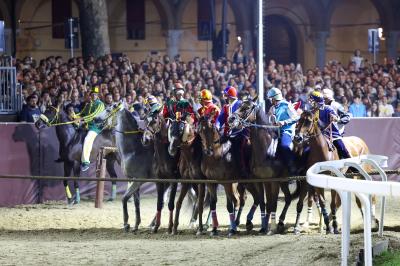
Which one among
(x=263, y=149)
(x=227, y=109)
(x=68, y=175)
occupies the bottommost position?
(x=68, y=175)

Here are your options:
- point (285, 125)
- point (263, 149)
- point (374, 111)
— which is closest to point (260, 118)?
point (263, 149)

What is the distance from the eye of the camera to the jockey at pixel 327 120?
50.9ft

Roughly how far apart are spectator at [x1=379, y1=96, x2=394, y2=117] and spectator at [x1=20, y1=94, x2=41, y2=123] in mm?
9129

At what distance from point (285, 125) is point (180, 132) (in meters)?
1.66

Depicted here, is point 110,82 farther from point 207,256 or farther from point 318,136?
point 207,256

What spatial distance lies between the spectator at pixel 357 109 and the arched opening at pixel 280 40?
52.4 feet

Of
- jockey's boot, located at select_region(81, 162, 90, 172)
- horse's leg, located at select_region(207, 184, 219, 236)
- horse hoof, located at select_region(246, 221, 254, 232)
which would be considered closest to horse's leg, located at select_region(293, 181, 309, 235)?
horse hoof, located at select_region(246, 221, 254, 232)

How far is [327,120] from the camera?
15.8 meters

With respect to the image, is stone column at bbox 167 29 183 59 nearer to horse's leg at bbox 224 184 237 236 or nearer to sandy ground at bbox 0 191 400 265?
sandy ground at bbox 0 191 400 265

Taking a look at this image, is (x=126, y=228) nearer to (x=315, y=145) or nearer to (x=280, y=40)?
(x=315, y=145)

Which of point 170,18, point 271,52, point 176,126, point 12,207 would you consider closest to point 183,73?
point 12,207

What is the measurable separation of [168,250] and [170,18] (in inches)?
1070

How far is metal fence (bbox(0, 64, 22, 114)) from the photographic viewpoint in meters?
22.6

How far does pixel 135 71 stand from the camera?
2567cm
